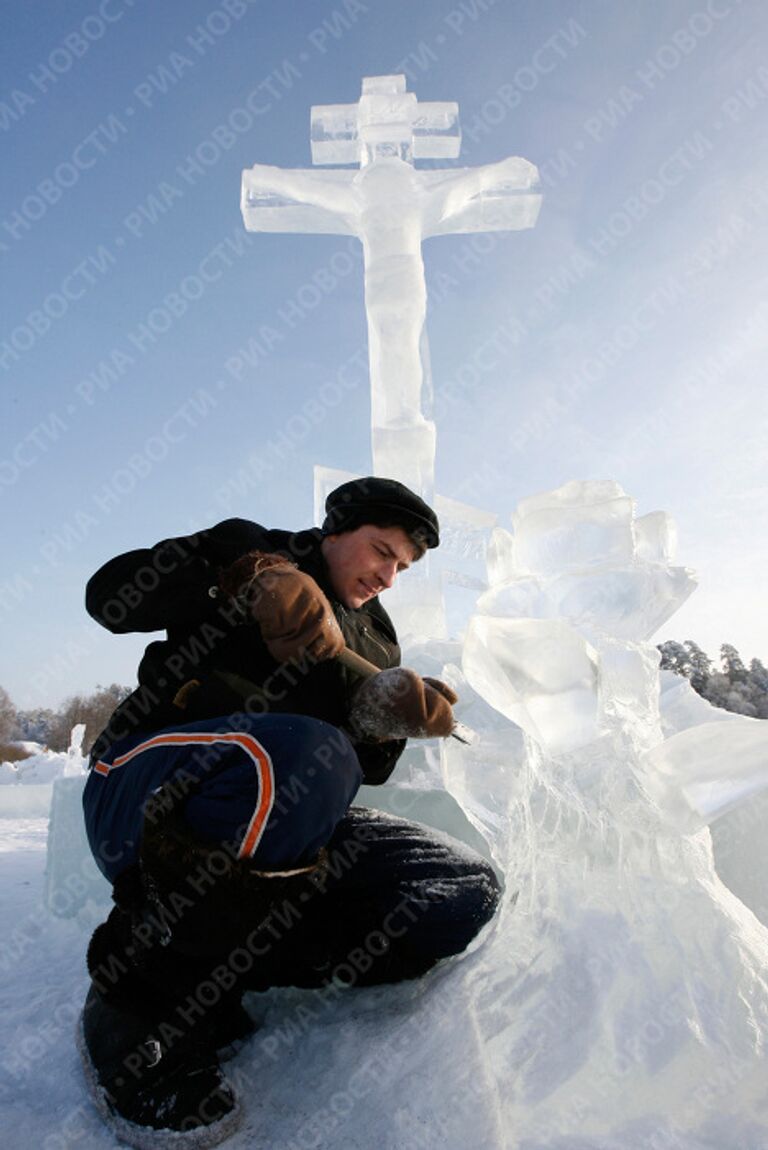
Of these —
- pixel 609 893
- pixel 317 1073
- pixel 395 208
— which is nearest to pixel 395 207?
pixel 395 208

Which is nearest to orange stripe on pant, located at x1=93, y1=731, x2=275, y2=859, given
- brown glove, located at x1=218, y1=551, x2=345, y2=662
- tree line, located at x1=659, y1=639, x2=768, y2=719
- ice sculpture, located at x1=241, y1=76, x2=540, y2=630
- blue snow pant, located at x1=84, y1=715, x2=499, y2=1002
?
blue snow pant, located at x1=84, y1=715, x2=499, y2=1002

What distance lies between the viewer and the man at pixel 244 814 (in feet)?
3.76

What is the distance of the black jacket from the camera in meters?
1.43

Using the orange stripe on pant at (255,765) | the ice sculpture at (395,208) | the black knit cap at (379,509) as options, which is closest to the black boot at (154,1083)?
the orange stripe on pant at (255,765)

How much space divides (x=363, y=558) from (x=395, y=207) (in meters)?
3.68

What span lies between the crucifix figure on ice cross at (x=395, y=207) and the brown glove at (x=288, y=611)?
3097mm

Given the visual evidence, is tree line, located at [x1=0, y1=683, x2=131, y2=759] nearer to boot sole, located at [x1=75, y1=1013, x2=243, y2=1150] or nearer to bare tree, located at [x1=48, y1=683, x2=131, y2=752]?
bare tree, located at [x1=48, y1=683, x2=131, y2=752]

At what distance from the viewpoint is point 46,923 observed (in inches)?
96.9

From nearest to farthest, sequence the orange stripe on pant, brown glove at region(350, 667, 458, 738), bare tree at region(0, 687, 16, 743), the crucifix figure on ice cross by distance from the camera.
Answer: the orange stripe on pant
brown glove at region(350, 667, 458, 738)
the crucifix figure on ice cross
bare tree at region(0, 687, 16, 743)

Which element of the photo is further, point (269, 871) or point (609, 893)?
point (609, 893)

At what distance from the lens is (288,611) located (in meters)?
1.22

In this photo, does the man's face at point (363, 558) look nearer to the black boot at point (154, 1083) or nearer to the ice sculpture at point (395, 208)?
the black boot at point (154, 1083)

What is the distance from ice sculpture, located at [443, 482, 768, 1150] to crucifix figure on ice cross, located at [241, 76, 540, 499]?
2.08 metres

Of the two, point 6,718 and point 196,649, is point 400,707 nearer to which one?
point 196,649
